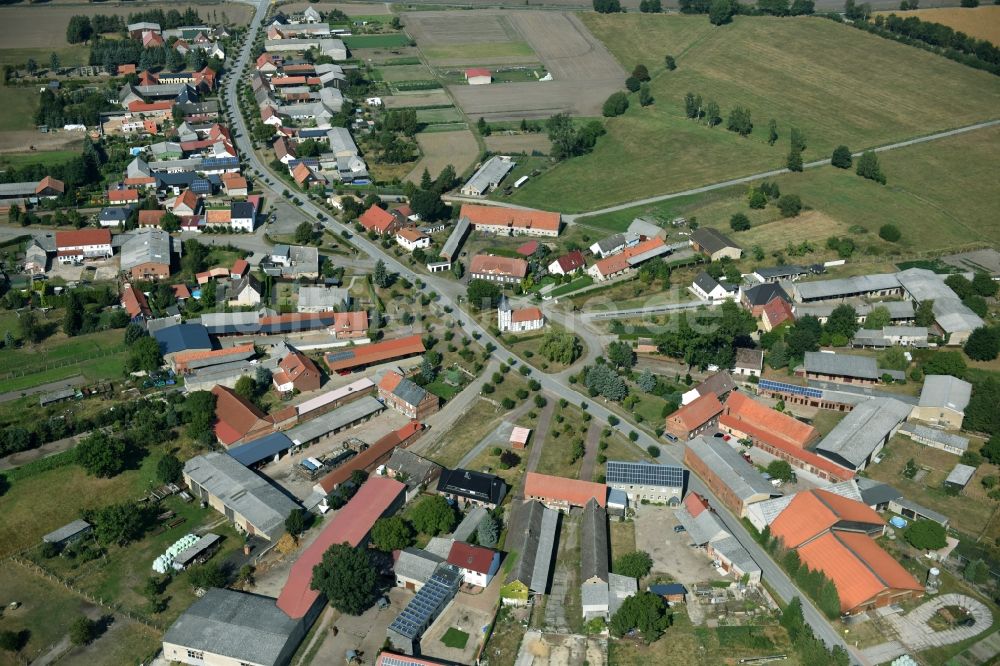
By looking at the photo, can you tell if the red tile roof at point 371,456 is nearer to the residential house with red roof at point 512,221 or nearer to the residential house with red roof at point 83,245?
the residential house with red roof at point 512,221

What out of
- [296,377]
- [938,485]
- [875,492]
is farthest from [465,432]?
[938,485]

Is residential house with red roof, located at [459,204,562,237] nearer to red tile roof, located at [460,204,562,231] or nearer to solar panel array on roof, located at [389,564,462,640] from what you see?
red tile roof, located at [460,204,562,231]

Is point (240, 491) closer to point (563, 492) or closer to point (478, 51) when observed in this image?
point (563, 492)

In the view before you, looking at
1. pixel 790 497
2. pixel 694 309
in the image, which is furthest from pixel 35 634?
pixel 694 309

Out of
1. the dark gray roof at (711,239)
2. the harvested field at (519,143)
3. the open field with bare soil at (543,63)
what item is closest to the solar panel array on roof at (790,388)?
the dark gray roof at (711,239)

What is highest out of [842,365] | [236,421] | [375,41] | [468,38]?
[375,41]

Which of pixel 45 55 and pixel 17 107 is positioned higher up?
pixel 45 55
